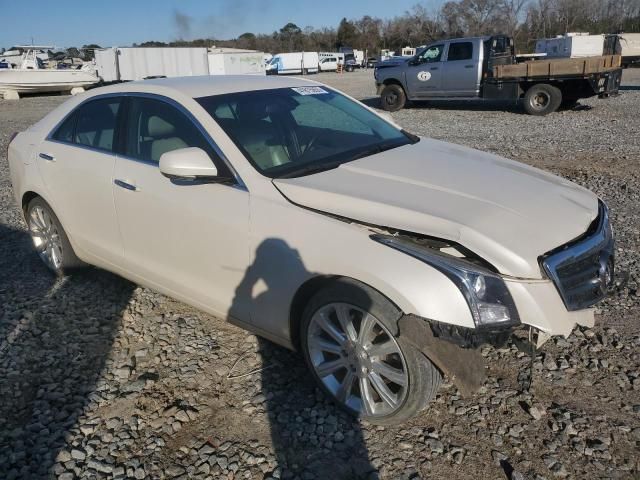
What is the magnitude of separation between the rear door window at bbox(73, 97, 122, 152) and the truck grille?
9.67 feet

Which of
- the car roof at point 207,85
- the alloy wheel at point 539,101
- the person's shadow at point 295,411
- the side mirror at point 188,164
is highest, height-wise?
the car roof at point 207,85

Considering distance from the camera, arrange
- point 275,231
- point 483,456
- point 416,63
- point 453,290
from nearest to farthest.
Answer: point 453,290
point 483,456
point 275,231
point 416,63

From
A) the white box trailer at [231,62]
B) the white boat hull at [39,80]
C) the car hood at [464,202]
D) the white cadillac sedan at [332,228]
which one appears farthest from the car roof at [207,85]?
the white box trailer at [231,62]

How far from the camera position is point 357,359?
9.06 ft

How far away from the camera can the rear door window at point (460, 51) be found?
607 inches

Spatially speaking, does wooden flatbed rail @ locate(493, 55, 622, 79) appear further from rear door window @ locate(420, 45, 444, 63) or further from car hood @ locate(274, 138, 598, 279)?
car hood @ locate(274, 138, 598, 279)

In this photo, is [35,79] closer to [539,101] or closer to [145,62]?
[145,62]

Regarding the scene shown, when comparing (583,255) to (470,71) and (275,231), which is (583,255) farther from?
(470,71)

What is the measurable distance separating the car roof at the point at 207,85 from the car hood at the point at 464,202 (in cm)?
100

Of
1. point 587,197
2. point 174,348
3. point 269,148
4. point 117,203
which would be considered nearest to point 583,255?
point 587,197

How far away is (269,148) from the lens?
Answer: 3.29 meters

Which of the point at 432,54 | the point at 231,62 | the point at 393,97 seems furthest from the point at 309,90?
the point at 231,62

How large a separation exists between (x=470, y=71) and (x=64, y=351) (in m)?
14.1

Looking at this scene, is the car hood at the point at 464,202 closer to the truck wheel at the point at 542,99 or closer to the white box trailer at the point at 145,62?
the truck wheel at the point at 542,99
